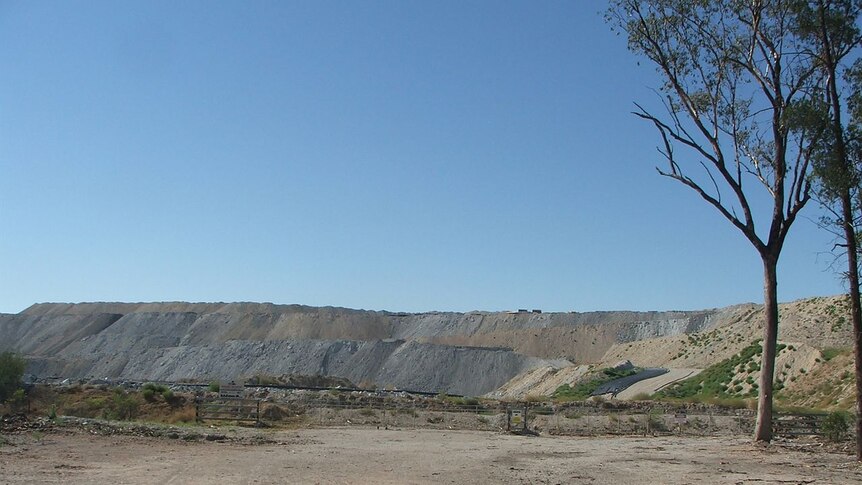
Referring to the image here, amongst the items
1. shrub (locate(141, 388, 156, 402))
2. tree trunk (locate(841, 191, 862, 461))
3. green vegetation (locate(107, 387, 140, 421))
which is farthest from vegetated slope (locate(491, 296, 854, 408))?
green vegetation (locate(107, 387, 140, 421))

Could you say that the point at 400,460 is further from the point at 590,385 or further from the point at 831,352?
the point at 590,385

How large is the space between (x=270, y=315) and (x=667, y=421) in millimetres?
97517

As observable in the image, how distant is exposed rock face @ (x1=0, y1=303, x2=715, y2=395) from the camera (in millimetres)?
93312

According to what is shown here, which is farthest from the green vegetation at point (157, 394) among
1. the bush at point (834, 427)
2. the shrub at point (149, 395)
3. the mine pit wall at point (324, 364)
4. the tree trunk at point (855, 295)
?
the mine pit wall at point (324, 364)

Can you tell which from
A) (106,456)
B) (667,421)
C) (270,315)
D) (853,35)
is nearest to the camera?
(106,456)

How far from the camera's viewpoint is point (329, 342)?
4094 inches

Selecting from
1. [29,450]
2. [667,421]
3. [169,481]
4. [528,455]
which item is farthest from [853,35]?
[29,450]

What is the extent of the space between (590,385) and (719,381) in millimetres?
11224

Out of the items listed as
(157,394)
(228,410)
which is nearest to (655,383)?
(157,394)

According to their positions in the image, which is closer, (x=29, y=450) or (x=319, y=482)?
(x=319, y=482)

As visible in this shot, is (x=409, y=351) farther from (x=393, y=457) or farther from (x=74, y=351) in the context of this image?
(x=393, y=457)

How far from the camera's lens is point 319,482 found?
16953mm

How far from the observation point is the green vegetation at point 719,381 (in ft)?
187

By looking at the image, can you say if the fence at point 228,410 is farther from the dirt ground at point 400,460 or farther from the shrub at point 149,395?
the shrub at point 149,395
